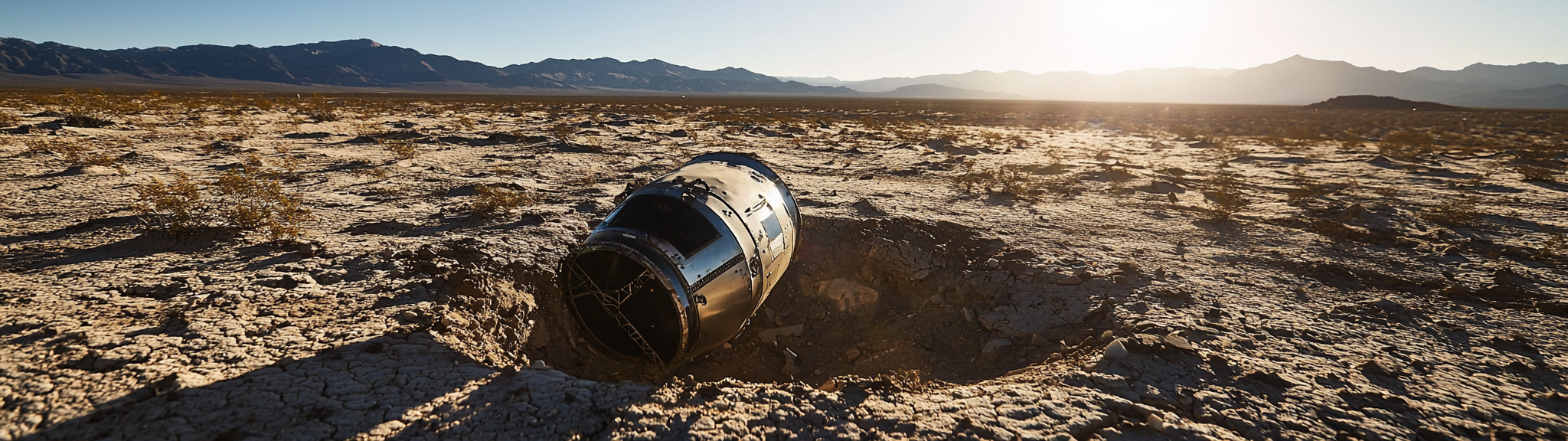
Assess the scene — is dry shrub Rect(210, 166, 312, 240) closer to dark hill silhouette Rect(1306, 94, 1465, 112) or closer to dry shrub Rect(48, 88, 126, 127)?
dry shrub Rect(48, 88, 126, 127)

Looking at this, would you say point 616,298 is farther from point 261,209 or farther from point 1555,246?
point 1555,246

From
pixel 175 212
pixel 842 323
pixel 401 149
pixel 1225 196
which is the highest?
pixel 401 149

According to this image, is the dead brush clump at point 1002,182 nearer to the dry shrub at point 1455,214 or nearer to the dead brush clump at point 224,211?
the dry shrub at point 1455,214

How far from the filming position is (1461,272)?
7.45 m

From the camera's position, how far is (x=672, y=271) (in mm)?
4637

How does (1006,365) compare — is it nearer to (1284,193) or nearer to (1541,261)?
(1541,261)

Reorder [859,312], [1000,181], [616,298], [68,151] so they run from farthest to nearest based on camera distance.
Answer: [1000,181] → [68,151] → [859,312] → [616,298]

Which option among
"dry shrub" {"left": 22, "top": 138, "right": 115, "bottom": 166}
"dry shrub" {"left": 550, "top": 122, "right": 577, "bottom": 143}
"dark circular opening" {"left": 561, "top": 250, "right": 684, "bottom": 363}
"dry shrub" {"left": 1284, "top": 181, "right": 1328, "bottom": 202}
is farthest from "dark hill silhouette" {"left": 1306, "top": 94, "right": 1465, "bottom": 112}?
"dry shrub" {"left": 22, "top": 138, "right": 115, "bottom": 166}

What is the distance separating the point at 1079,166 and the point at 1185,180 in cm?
298

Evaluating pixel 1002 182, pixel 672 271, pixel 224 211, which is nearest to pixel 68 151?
pixel 224 211

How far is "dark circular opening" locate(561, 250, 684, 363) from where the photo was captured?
193 inches

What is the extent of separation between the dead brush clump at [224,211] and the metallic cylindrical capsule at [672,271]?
17.4ft

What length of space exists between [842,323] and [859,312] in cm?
34

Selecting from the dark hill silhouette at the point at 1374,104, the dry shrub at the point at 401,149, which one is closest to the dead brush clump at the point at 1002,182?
the dry shrub at the point at 401,149
